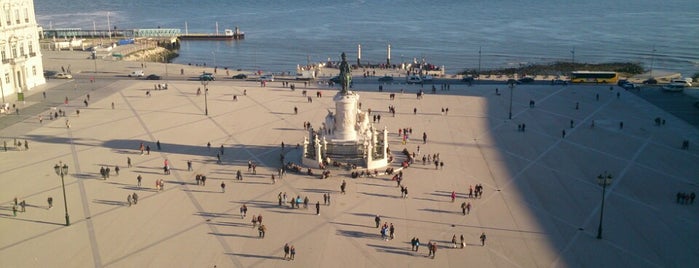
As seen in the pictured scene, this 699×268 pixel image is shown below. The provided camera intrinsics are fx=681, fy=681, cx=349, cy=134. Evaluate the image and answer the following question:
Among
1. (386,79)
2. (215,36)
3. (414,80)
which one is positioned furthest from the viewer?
(215,36)

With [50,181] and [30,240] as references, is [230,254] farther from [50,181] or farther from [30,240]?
[50,181]

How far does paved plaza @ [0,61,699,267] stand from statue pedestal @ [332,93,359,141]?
2.81 m

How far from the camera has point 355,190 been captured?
37125 millimetres

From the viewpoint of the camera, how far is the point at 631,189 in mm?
37094

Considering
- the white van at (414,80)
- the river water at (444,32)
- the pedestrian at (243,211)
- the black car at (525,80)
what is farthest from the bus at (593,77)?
the pedestrian at (243,211)

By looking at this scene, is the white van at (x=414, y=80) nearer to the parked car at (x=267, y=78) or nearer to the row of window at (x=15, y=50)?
the parked car at (x=267, y=78)

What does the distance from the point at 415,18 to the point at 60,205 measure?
454ft

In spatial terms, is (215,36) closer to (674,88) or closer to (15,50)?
(15,50)

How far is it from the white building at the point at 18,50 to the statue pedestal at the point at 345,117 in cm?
3243

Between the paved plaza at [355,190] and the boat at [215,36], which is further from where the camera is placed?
the boat at [215,36]

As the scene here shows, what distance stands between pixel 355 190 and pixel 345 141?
5185 millimetres

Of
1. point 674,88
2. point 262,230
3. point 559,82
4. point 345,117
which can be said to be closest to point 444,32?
point 559,82

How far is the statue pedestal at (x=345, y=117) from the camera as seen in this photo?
135 feet

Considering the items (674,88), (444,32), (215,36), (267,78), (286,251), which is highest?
(444,32)
